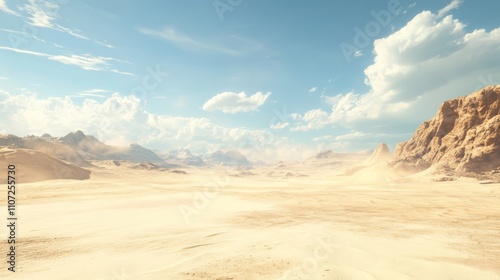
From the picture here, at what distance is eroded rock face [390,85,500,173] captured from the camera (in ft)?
100

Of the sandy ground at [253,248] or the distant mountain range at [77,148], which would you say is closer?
the sandy ground at [253,248]

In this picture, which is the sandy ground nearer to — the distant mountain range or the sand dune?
the sand dune

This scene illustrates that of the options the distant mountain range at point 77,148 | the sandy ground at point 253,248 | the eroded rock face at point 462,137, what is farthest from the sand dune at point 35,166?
the eroded rock face at point 462,137

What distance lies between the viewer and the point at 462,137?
3644cm

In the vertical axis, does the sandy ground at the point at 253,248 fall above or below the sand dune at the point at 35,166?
below

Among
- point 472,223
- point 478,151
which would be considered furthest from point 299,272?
point 478,151

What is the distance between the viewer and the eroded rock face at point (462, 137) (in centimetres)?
3056

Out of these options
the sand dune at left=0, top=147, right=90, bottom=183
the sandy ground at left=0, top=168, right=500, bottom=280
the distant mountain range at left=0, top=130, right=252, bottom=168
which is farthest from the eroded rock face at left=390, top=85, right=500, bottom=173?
A: the distant mountain range at left=0, top=130, right=252, bottom=168

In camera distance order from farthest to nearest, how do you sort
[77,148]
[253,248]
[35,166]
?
[77,148] < [35,166] < [253,248]

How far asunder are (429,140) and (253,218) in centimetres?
4708

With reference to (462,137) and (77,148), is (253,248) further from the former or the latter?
(77,148)

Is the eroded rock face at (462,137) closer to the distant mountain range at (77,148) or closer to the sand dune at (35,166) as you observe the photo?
the sand dune at (35,166)

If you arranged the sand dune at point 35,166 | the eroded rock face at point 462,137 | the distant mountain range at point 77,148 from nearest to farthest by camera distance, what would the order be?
the sand dune at point 35,166 → the eroded rock face at point 462,137 → the distant mountain range at point 77,148

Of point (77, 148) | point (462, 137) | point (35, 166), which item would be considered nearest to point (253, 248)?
point (35, 166)
